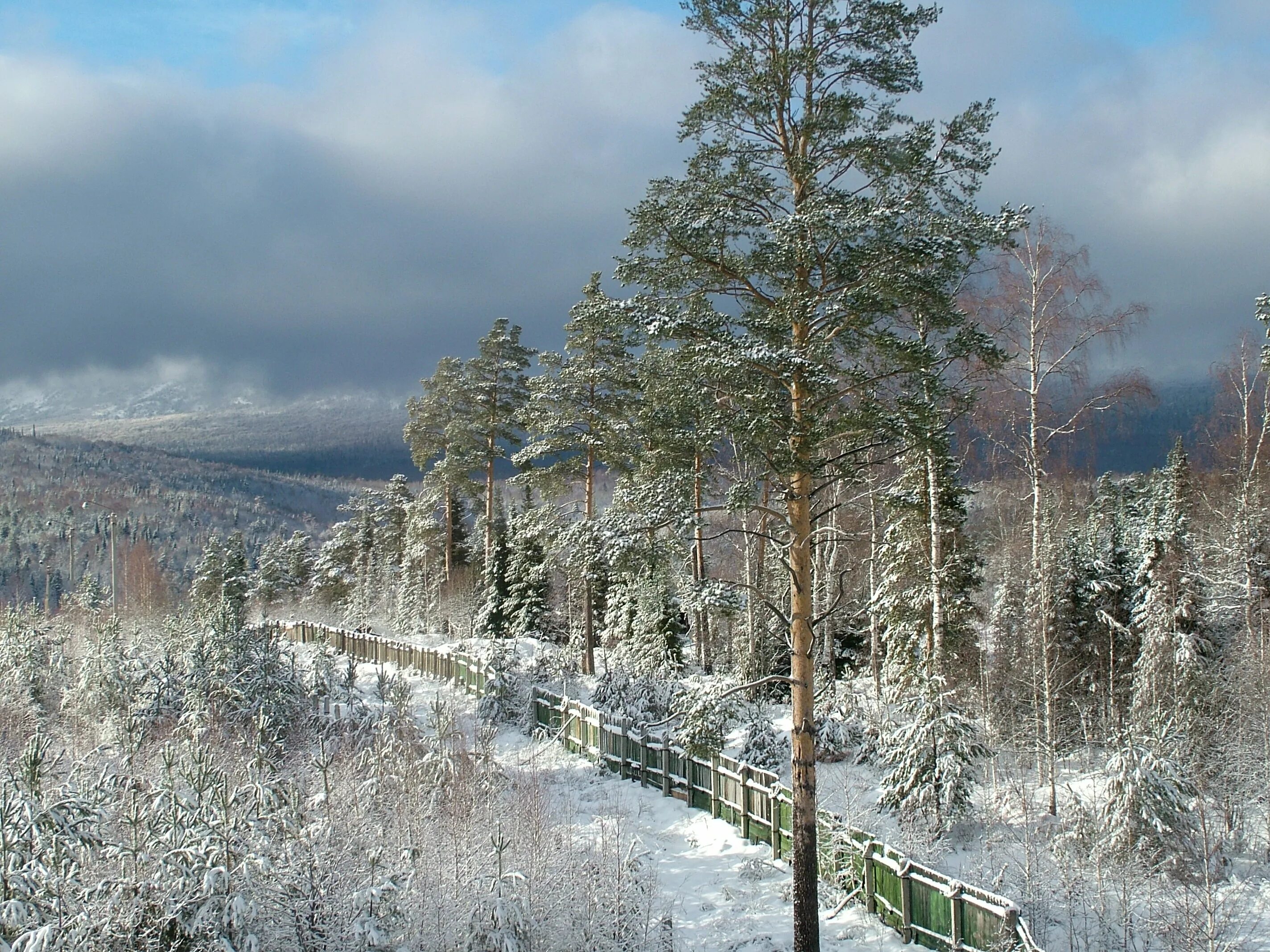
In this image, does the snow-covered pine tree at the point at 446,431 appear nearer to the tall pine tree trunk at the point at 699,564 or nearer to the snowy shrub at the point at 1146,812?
the tall pine tree trunk at the point at 699,564

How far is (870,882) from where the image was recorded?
1195 centimetres

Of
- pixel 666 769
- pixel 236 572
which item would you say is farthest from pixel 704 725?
pixel 236 572

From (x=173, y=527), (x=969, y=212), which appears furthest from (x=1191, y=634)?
(x=173, y=527)

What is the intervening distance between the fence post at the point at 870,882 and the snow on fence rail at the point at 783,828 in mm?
15

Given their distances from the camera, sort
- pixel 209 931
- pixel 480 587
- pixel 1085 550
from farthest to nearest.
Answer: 1. pixel 480 587
2. pixel 1085 550
3. pixel 209 931

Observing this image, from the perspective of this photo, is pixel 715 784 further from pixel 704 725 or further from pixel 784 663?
pixel 784 663

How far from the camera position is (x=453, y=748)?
55.8 feet

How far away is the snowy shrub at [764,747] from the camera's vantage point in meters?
17.1

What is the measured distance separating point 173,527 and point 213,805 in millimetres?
214420

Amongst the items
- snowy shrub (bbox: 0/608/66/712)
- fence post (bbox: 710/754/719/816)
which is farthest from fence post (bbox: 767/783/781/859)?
snowy shrub (bbox: 0/608/66/712)

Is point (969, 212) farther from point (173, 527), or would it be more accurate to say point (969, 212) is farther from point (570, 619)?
point (173, 527)

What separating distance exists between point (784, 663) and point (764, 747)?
11502 mm

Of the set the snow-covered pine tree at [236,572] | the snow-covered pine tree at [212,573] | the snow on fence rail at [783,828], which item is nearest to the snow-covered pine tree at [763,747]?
the snow on fence rail at [783,828]

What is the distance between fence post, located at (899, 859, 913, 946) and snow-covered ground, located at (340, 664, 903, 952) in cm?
18
